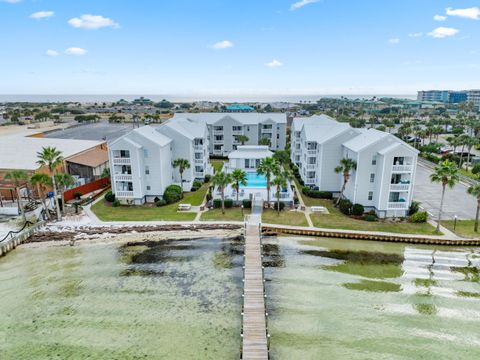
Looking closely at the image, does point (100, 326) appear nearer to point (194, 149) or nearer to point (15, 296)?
point (15, 296)

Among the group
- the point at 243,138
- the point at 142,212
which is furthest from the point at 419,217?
the point at 243,138

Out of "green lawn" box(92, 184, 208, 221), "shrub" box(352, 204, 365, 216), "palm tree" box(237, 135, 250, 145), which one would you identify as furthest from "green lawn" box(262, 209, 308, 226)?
"palm tree" box(237, 135, 250, 145)

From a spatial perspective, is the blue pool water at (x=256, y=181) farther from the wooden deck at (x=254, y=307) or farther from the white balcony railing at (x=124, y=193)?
the wooden deck at (x=254, y=307)

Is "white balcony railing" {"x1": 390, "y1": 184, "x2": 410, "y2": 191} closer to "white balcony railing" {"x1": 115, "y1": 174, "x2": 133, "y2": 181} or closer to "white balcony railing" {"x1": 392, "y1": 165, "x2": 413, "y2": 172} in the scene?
"white balcony railing" {"x1": 392, "y1": 165, "x2": 413, "y2": 172}

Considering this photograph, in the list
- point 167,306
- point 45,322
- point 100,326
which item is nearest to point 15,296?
point 45,322

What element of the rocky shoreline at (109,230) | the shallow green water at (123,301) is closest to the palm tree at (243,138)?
the rocky shoreline at (109,230)

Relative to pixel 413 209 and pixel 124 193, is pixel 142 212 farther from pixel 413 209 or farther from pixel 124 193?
pixel 413 209

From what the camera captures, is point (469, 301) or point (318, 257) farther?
point (318, 257)
